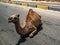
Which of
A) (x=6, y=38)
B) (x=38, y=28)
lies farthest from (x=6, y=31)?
(x=38, y=28)

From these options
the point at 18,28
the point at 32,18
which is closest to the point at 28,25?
the point at 32,18

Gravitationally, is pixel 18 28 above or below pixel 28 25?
above

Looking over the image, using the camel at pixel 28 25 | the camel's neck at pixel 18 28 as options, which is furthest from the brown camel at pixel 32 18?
the camel's neck at pixel 18 28

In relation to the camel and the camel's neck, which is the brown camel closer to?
the camel

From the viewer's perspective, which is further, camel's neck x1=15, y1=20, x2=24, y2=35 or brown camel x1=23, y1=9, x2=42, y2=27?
brown camel x1=23, y1=9, x2=42, y2=27

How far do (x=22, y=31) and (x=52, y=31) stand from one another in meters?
1.09

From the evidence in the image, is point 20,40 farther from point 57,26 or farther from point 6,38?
point 57,26

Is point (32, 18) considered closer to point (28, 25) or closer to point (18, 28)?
point (28, 25)

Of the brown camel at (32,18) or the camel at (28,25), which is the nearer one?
the camel at (28,25)

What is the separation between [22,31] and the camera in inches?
247

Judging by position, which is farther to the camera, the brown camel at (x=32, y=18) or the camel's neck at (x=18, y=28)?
the brown camel at (x=32, y=18)

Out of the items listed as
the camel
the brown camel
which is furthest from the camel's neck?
the brown camel

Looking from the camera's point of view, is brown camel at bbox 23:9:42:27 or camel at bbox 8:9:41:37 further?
brown camel at bbox 23:9:42:27

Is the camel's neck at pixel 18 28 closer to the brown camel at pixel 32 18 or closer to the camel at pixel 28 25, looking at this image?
the camel at pixel 28 25
